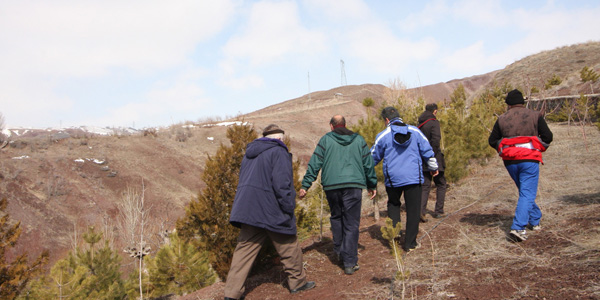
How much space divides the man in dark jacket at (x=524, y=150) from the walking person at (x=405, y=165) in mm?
872

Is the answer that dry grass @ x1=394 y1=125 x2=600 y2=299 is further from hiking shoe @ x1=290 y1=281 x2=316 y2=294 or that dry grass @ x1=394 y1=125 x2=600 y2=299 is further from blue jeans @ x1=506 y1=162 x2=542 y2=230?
hiking shoe @ x1=290 y1=281 x2=316 y2=294

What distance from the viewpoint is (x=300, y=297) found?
3.83 metres

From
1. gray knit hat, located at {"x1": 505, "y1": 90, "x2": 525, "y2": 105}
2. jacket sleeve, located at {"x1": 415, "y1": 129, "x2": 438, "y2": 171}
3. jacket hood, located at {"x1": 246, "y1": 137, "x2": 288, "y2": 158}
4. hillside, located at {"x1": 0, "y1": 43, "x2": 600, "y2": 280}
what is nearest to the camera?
jacket hood, located at {"x1": 246, "y1": 137, "x2": 288, "y2": 158}

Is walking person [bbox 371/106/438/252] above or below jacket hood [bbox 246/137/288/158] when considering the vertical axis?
below

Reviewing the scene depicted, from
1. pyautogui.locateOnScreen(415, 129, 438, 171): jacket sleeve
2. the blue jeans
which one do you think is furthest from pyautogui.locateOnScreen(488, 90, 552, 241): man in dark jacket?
pyautogui.locateOnScreen(415, 129, 438, 171): jacket sleeve

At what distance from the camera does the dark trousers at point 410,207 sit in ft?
14.9

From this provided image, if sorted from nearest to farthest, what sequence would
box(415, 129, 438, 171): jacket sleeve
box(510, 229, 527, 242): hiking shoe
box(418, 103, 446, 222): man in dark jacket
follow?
box(510, 229, 527, 242): hiking shoe
box(415, 129, 438, 171): jacket sleeve
box(418, 103, 446, 222): man in dark jacket

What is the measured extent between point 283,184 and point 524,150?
105 inches

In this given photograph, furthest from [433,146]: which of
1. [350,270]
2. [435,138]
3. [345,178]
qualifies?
[350,270]

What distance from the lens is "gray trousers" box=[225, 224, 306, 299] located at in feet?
12.5

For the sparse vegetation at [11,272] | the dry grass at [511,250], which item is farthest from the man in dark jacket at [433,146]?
the sparse vegetation at [11,272]

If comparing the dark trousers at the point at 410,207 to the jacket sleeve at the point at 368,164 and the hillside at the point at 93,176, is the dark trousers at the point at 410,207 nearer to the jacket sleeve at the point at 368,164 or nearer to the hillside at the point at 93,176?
the jacket sleeve at the point at 368,164

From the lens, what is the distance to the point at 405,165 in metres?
4.50

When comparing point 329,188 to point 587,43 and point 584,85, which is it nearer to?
point 584,85
